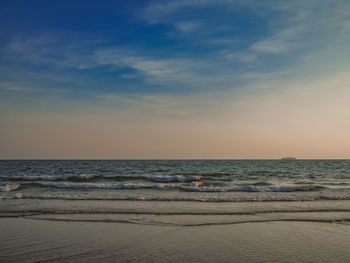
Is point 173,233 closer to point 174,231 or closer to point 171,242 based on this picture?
point 174,231

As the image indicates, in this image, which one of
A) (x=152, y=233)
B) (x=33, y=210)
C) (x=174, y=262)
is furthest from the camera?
(x=33, y=210)

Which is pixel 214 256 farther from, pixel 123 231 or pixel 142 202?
pixel 142 202

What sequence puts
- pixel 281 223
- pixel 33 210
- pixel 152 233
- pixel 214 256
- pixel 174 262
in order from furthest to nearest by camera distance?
pixel 33 210, pixel 281 223, pixel 152 233, pixel 214 256, pixel 174 262

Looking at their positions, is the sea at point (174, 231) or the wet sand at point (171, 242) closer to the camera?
the wet sand at point (171, 242)

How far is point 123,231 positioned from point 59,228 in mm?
2103

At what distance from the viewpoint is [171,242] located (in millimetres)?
6742

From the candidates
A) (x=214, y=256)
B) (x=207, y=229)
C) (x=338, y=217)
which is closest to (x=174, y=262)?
(x=214, y=256)

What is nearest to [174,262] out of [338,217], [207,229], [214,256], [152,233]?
[214,256]

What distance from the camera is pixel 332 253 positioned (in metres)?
5.99

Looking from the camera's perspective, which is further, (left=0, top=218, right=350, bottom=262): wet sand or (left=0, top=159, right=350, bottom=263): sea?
(left=0, top=159, right=350, bottom=263): sea

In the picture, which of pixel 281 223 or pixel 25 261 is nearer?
pixel 25 261

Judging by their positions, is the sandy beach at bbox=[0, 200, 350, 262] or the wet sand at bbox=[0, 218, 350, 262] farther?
the sandy beach at bbox=[0, 200, 350, 262]

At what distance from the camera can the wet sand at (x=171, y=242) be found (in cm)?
575

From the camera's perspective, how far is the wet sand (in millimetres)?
5750
